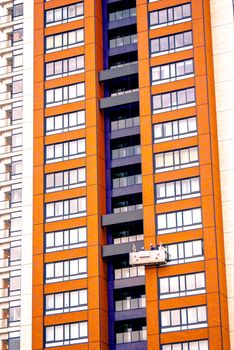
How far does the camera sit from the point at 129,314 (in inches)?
3703

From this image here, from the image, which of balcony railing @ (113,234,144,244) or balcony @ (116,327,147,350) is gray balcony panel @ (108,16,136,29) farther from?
balcony @ (116,327,147,350)

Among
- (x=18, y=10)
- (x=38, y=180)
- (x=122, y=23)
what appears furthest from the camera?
(x=18, y=10)

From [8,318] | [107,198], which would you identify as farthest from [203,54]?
[8,318]

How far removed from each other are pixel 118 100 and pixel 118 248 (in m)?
16.0

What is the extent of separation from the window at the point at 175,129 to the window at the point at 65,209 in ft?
33.2

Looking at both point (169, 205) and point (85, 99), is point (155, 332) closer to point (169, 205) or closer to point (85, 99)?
point (169, 205)

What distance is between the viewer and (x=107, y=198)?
3890 inches

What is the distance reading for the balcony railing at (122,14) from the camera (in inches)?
4112

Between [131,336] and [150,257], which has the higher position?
[150,257]

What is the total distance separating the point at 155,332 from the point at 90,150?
67.2 ft

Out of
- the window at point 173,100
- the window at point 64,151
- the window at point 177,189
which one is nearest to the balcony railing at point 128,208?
the window at point 177,189

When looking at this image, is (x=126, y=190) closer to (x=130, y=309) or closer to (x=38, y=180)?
(x=38, y=180)

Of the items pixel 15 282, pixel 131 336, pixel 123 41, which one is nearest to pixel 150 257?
pixel 131 336

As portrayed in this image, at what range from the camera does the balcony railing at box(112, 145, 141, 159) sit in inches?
3917
